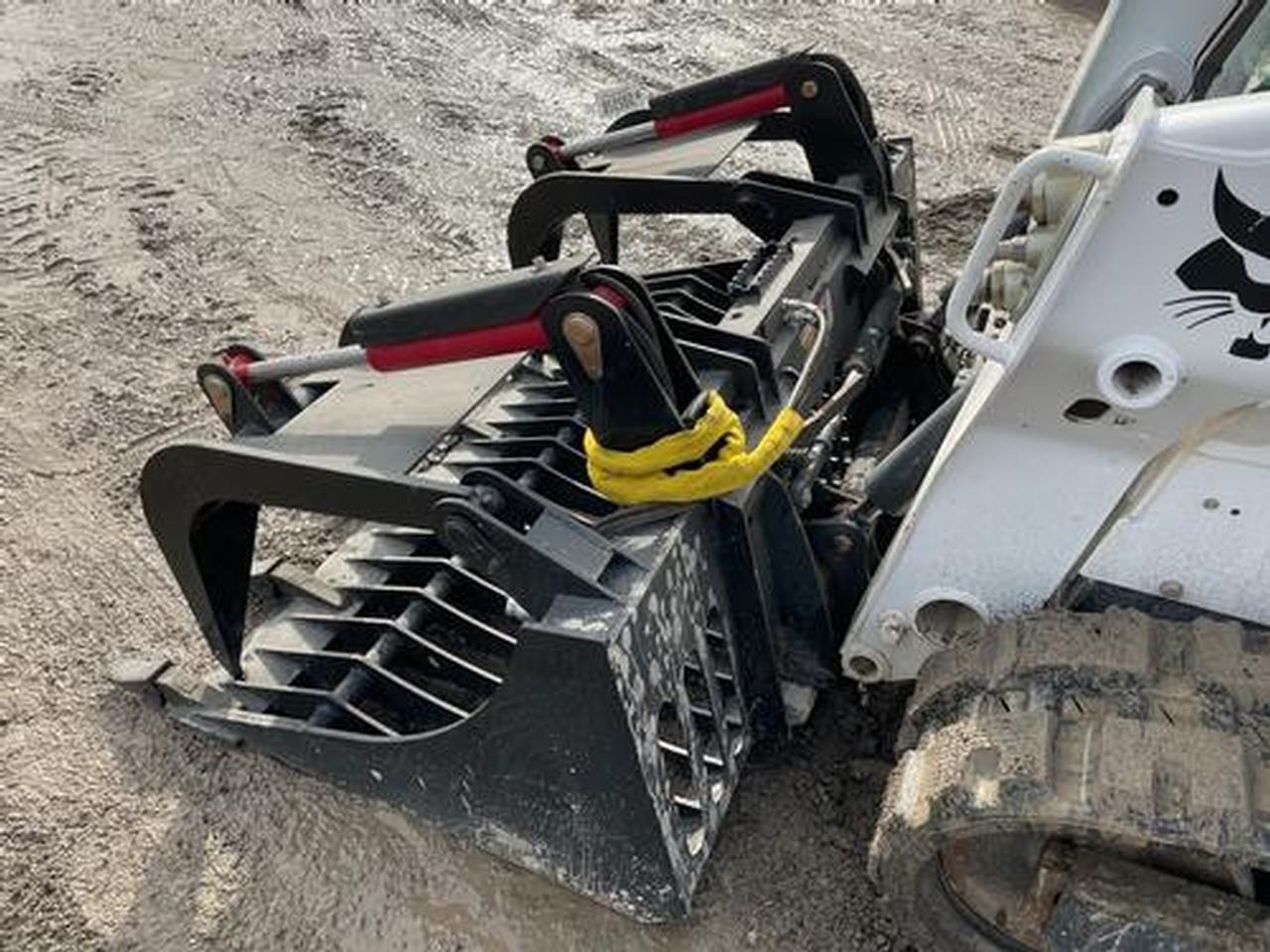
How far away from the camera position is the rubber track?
156 centimetres

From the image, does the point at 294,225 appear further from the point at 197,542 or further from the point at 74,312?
the point at 197,542

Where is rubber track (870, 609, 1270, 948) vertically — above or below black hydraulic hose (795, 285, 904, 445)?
above

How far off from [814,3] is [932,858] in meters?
5.46

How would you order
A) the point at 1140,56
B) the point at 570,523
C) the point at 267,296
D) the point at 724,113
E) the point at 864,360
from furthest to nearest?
the point at 267,296 < the point at 724,113 < the point at 864,360 < the point at 1140,56 < the point at 570,523

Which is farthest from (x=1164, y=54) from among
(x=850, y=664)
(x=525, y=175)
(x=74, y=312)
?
(x=74, y=312)

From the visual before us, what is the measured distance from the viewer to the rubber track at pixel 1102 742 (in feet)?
5.13

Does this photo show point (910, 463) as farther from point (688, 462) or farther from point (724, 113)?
point (724, 113)

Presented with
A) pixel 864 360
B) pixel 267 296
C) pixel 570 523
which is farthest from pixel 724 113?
pixel 267 296

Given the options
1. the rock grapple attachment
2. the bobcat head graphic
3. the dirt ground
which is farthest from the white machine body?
the dirt ground

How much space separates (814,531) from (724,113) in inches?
44.8

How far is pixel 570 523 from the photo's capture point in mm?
1969

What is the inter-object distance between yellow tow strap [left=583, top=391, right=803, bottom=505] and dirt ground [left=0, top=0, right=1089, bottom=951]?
83 centimetres

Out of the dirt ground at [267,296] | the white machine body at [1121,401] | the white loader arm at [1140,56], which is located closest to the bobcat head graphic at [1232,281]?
the white machine body at [1121,401]

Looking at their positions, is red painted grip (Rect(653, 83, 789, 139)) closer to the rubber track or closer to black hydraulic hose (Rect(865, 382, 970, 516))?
black hydraulic hose (Rect(865, 382, 970, 516))
